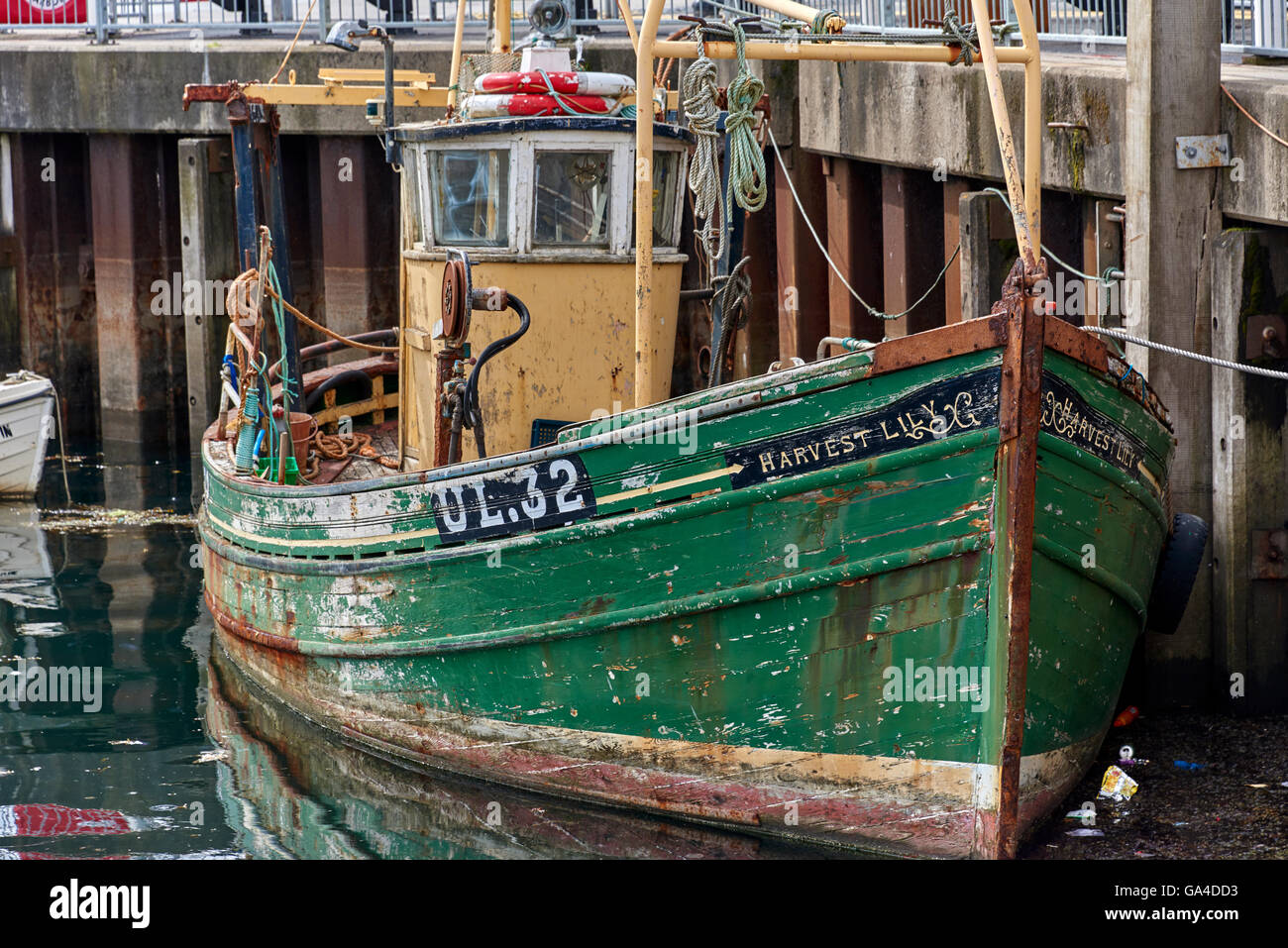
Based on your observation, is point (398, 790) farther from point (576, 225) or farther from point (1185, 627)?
point (1185, 627)

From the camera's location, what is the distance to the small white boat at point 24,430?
1366cm

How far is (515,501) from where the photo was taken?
277 inches

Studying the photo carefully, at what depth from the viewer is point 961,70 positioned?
31.3ft

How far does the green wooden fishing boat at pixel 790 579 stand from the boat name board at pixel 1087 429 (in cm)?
2

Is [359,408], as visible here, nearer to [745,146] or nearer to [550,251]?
[550,251]

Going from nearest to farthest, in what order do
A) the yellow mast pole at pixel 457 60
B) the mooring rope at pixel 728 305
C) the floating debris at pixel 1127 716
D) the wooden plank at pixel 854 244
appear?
the floating debris at pixel 1127 716 < the mooring rope at pixel 728 305 < the yellow mast pole at pixel 457 60 < the wooden plank at pixel 854 244

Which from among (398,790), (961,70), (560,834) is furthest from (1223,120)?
(398,790)

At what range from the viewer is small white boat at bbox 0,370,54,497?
13.7 metres

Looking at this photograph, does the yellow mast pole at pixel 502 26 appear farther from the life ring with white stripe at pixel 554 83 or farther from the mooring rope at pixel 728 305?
the mooring rope at pixel 728 305

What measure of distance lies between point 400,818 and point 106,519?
22.6 feet

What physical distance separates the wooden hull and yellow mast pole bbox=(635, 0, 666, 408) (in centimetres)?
46

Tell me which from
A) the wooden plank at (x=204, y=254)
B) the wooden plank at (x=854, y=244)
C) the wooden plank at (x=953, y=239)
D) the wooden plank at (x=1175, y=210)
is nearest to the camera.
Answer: the wooden plank at (x=1175, y=210)

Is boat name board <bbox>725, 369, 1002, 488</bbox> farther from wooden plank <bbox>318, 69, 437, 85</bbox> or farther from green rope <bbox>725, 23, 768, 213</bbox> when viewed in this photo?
wooden plank <bbox>318, 69, 437, 85</bbox>

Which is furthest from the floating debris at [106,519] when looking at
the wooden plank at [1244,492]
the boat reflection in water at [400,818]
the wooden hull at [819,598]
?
the wooden plank at [1244,492]
